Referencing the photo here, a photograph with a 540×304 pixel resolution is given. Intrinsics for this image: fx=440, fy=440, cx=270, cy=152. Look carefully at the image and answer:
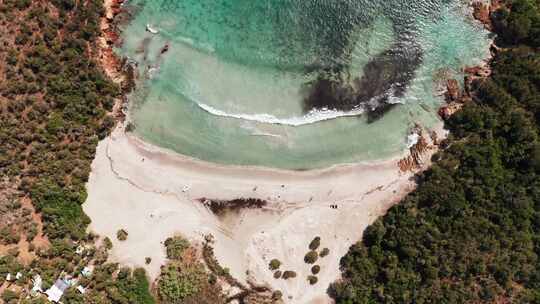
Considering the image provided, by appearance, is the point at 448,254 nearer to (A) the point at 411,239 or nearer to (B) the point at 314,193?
(A) the point at 411,239

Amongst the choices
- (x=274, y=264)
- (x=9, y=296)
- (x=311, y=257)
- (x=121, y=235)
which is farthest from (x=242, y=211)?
(x=9, y=296)

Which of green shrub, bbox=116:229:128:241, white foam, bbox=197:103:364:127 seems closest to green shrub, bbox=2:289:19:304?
green shrub, bbox=116:229:128:241

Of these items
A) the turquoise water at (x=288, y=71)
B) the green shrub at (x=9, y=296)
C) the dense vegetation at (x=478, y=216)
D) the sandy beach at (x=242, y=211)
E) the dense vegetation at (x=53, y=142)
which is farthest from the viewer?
the turquoise water at (x=288, y=71)

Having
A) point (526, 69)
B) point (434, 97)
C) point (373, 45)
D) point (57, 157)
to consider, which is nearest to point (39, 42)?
point (57, 157)

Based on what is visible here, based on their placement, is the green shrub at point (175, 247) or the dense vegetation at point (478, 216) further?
the green shrub at point (175, 247)

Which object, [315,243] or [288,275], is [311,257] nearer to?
[315,243]

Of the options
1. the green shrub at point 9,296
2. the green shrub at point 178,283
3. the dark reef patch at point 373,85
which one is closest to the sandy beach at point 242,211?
the green shrub at point 178,283

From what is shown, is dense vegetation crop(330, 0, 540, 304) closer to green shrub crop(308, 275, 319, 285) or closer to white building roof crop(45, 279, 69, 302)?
green shrub crop(308, 275, 319, 285)

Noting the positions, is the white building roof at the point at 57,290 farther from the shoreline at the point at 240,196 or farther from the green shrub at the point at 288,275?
the green shrub at the point at 288,275
